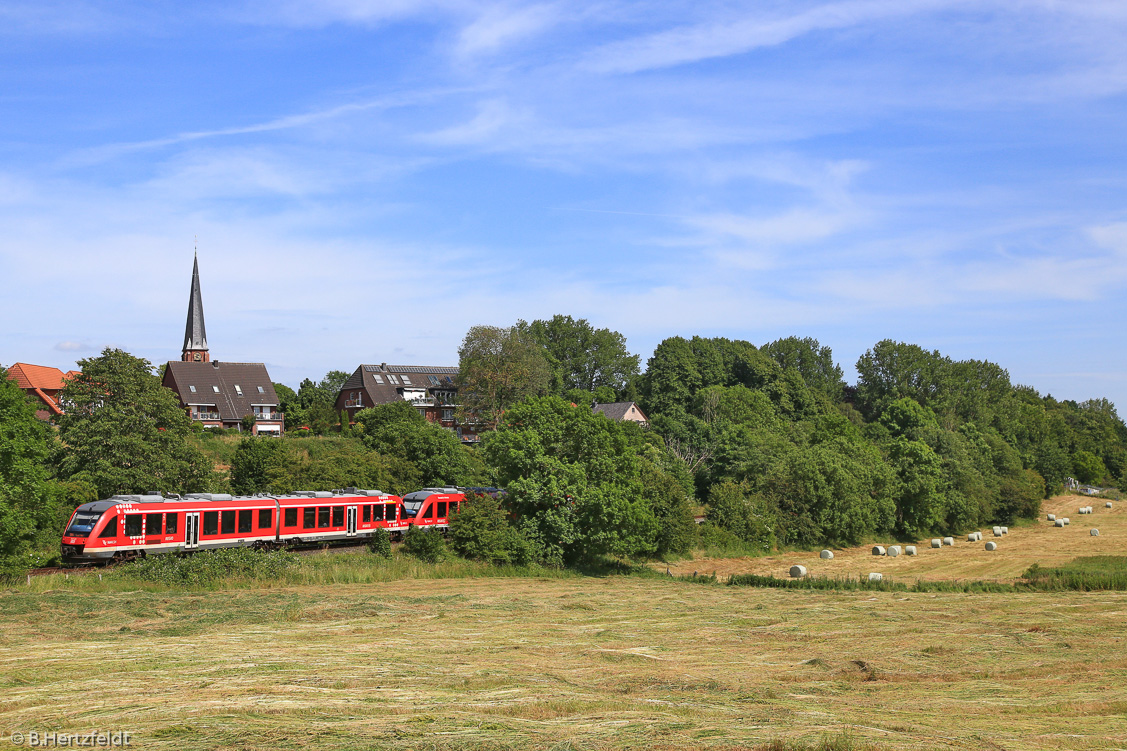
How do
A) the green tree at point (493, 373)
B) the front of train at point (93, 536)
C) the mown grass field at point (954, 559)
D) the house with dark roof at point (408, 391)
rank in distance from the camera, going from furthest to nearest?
1. the house with dark roof at point (408, 391)
2. the green tree at point (493, 373)
3. the mown grass field at point (954, 559)
4. the front of train at point (93, 536)

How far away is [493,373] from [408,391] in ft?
70.7

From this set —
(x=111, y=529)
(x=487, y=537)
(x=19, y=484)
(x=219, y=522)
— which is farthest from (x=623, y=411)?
(x=19, y=484)

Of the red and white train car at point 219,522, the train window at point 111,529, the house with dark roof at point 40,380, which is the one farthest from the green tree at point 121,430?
the house with dark roof at point 40,380

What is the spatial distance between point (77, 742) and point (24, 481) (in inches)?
913

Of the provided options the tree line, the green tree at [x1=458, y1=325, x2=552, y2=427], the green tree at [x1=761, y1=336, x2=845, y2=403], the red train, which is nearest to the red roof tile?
the tree line

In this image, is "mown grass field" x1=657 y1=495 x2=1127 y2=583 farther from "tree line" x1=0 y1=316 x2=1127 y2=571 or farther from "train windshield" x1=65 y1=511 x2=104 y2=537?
"train windshield" x1=65 y1=511 x2=104 y2=537

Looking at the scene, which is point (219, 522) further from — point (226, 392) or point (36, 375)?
point (36, 375)

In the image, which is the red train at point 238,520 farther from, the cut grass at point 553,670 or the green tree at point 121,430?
the green tree at point 121,430

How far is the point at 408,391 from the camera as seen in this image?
4338 inches

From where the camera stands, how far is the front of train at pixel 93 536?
32.3m

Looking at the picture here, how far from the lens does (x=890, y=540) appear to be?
7275cm

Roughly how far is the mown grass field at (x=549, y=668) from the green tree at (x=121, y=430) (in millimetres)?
11040

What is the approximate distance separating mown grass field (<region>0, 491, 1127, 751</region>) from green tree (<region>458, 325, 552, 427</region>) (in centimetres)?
5962

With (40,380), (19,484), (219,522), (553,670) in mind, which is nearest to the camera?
(553,670)
